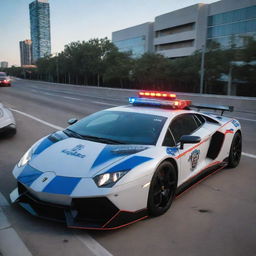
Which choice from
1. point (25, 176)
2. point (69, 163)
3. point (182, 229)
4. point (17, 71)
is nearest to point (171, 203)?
point (182, 229)

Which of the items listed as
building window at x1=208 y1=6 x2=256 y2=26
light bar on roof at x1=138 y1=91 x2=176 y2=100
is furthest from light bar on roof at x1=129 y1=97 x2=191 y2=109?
building window at x1=208 y1=6 x2=256 y2=26

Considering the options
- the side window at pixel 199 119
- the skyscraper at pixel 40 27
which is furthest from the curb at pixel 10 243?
the skyscraper at pixel 40 27

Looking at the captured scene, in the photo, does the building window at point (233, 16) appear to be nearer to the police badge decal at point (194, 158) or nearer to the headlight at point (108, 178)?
the police badge decal at point (194, 158)

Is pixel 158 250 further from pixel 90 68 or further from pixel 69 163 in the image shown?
pixel 90 68

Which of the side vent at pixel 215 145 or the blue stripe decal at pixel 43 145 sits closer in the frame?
the blue stripe decal at pixel 43 145

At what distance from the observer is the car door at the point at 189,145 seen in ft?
13.3

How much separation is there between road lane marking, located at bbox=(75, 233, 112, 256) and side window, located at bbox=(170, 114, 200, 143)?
5.97ft

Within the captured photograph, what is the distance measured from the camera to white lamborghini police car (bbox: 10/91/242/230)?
2994mm

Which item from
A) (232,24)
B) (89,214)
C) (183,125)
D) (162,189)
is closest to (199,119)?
(183,125)

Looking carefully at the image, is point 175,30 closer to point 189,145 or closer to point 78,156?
point 189,145

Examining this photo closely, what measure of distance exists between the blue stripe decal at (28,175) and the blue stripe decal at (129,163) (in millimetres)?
845

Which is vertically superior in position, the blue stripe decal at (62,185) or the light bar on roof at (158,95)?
the light bar on roof at (158,95)

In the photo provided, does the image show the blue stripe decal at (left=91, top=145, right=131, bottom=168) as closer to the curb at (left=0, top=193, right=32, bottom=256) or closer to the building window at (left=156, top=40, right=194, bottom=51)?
the curb at (left=0, top=193, right=32, bottom=256)

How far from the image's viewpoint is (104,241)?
2980mm
